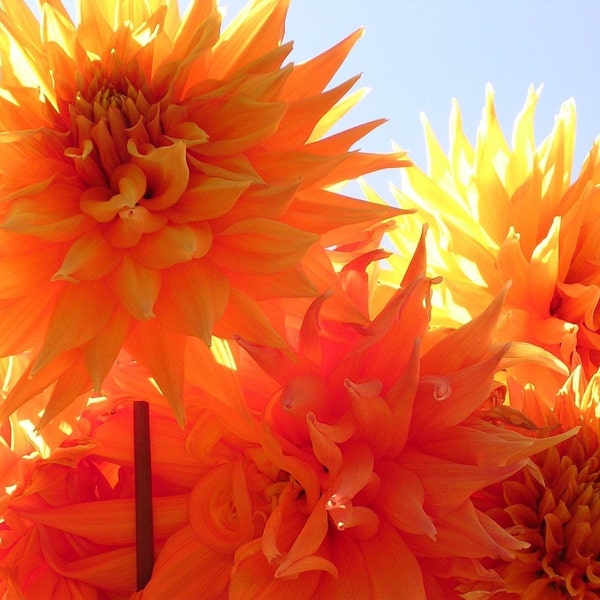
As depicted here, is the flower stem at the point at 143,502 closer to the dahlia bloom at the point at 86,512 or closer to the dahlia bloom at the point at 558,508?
the dahlia bloom at the point at 86,512

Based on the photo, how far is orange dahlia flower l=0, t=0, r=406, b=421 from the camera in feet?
1.94

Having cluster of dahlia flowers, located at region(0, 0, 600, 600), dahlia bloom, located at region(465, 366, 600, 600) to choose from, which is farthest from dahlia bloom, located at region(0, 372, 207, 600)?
dahlia bloom, located at region(465, 366, 600, 600)

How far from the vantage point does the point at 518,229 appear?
3.12ft

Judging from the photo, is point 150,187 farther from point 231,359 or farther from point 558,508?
point 558,508

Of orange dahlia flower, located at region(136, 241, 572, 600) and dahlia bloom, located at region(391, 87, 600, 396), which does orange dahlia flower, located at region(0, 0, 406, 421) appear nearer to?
orange dahlia flower, located at region(136, 241, 572, 600)

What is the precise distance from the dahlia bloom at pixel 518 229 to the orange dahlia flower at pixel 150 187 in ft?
0.98

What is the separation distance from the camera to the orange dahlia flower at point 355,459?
628mm

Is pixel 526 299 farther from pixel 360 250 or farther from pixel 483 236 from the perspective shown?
pixel 360 250

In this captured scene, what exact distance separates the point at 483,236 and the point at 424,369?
1.12 feet

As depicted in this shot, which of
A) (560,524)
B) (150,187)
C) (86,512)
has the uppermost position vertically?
(150,187)

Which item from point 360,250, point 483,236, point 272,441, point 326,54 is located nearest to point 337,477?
point 272,441

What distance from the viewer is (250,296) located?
61 centimetres

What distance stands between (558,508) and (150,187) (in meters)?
0.40

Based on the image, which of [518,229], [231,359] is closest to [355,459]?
[231,359]
